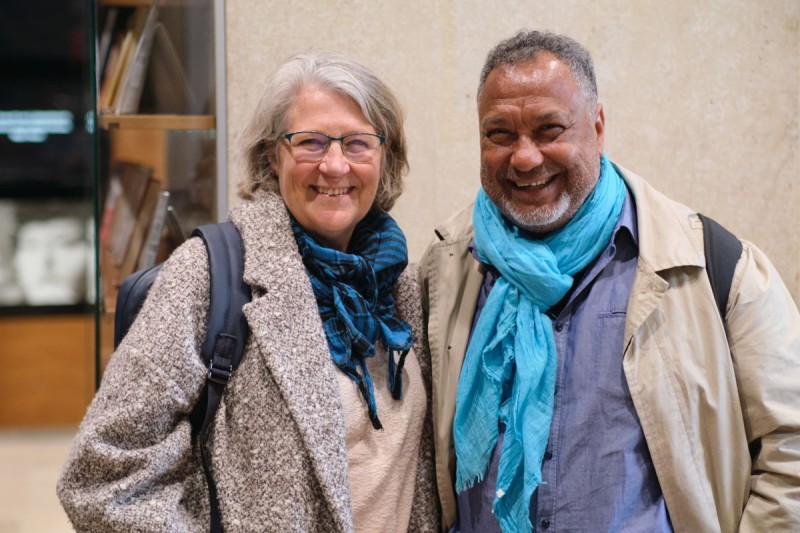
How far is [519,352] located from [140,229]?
4.65 feet

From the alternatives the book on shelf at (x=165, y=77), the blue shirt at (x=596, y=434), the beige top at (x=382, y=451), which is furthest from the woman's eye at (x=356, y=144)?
the book on shelf at (x=165, y=77)

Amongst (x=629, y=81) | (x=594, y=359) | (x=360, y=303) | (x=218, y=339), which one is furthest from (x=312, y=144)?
(x=629, y=81)

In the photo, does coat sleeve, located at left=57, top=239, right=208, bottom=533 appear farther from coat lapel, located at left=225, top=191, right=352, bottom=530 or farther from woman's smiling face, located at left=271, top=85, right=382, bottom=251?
woman's smiling face, located at left=271, top=85, right=382, bottom=251

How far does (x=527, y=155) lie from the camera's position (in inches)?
68.6

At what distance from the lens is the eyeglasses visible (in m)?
1.74

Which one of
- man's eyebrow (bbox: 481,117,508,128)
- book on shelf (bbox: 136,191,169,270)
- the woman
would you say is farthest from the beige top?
book on shelf (bbox: 136,191,169,270)

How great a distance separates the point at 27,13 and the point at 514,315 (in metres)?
4.19

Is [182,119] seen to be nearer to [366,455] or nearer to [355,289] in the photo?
[355,289]

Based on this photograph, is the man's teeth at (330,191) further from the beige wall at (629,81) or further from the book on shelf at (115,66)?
the book on shelf at (115,66)

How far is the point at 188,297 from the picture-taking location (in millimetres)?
1539

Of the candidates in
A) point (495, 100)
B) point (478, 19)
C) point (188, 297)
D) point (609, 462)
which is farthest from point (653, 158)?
point (188, 297)

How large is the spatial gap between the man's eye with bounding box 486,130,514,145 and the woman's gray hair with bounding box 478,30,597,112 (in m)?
0.13

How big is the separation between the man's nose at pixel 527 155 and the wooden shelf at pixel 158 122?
1.20 m

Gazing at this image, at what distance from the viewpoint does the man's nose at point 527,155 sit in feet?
5.72
